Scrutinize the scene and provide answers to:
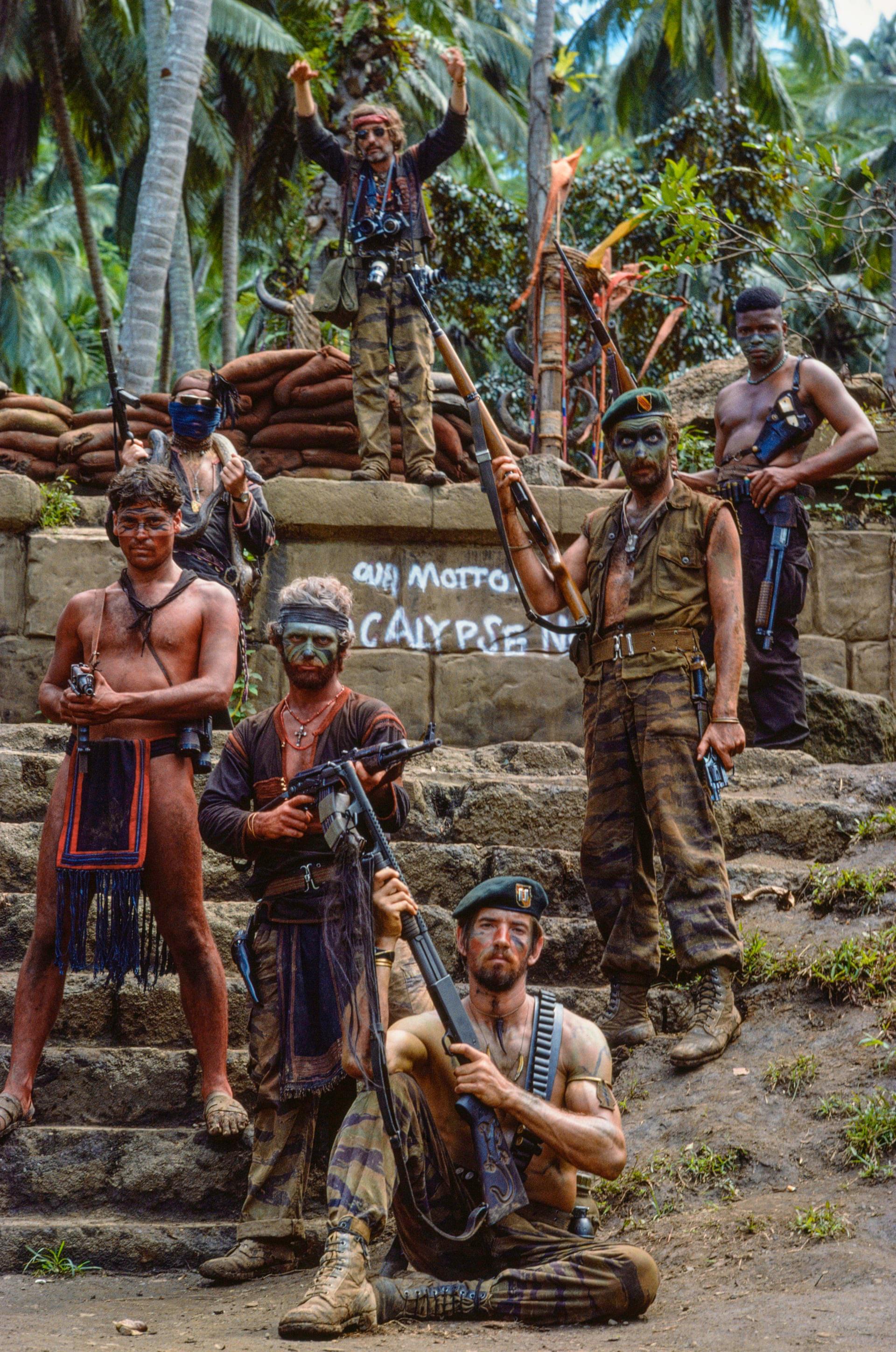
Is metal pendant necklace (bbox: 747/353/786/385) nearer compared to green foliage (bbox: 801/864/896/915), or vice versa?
green foliage (bbox: 801/864/896/915)

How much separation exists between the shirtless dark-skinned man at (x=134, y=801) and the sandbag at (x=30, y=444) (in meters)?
4.00

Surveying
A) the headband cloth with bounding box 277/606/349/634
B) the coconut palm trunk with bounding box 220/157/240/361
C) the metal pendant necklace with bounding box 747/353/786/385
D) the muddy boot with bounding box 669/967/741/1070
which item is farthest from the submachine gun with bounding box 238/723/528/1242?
the coconut palm trunk with bounding box 220/157/240/361

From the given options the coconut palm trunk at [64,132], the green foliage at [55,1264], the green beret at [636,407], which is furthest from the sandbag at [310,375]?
the coconut palm trunk at [64,132]

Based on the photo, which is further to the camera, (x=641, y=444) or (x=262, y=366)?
(x=262, y=366)

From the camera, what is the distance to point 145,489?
447cm

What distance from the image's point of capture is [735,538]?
4703 mm

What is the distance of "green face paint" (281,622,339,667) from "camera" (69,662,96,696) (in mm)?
572

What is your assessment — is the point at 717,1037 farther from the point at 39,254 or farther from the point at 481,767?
the point at 39,254

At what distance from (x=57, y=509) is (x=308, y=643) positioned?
155 inches

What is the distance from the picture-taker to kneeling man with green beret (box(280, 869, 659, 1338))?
3.33 m

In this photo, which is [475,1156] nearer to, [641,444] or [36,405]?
[641,444]

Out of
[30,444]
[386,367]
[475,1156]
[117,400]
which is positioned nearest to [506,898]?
[475,1156]

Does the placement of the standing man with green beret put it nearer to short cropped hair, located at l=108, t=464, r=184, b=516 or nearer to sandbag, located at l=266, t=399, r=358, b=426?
short cropped hair, located at l=108, t=464, r=184, b=516

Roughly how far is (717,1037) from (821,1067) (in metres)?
0.31
